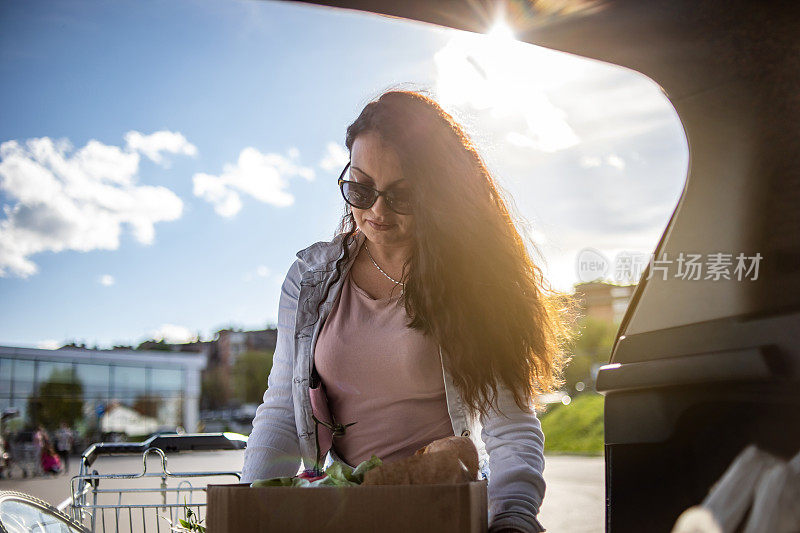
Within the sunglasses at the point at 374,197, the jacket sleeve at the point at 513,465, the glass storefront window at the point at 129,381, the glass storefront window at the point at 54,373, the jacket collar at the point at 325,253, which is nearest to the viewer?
the jacket sleeve at the point at 513,465

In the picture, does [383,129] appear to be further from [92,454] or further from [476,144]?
[92,454]

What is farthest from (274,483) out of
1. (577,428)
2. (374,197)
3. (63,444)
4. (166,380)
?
(166,380)

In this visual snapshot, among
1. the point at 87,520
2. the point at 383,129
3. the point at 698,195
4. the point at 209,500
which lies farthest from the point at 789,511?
the point at 87,520

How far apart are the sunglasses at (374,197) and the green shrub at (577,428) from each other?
2194 cm

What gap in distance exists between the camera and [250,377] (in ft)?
270

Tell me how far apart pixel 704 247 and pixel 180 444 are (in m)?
2.54

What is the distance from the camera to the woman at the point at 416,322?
202cm

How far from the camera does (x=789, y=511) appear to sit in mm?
1121

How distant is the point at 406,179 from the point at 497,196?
0.32m

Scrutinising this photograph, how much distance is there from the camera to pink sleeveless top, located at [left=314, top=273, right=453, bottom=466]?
213 centimetres

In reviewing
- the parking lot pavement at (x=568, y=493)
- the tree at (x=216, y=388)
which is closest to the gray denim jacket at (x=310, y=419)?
the parking lot pavement at (x=568, y=493)

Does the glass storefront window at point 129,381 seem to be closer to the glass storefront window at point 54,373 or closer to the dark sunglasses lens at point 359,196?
the glass storefront window at point 54,373

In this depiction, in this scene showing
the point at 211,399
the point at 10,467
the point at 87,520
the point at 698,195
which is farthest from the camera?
the point at 211,399

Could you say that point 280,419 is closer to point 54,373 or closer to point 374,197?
point 374,197
